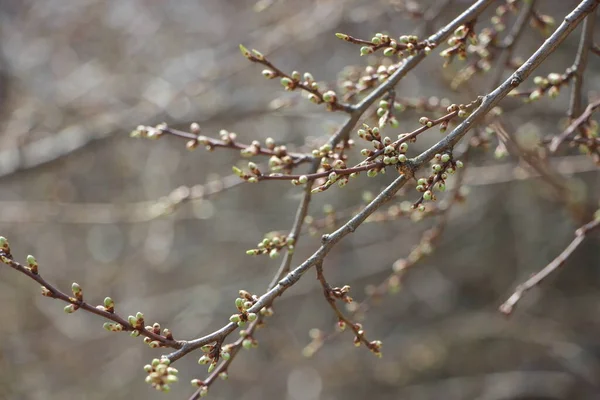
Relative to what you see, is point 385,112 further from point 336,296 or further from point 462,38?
point 336,296

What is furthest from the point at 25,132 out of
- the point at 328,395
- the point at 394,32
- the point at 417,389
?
the point at 417,389

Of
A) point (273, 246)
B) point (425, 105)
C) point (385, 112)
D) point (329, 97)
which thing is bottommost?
point (273, 246)

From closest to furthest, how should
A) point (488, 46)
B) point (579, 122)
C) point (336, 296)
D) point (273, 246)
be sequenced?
point (336, 296) → point (273, 246) → point (579, 122) → point (488, 46)

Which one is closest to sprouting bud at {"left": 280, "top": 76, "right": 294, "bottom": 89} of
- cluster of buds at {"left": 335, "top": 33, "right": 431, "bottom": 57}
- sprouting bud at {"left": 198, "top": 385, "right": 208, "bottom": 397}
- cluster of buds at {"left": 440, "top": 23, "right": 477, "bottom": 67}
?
cluster of buds at {"left": 335, "top": 33, "right": 431, "bottom": 57}

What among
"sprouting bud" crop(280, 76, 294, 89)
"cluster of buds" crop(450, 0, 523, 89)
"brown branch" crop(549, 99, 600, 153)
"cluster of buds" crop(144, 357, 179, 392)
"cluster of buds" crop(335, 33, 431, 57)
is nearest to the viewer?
"cluster of buds" crop(144, 357, 179, 392)

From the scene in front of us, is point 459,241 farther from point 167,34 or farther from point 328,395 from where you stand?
point 167,34

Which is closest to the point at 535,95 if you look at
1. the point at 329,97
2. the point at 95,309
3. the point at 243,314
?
the point at 329,97

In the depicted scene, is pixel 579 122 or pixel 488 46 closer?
pixel 579 122

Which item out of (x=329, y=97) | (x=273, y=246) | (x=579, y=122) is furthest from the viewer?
(x=579, y=122)

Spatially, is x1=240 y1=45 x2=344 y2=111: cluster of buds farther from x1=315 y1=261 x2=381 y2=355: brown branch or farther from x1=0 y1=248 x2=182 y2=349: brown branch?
x1=0 y1=248 x2=182 y2=349: brown branch
